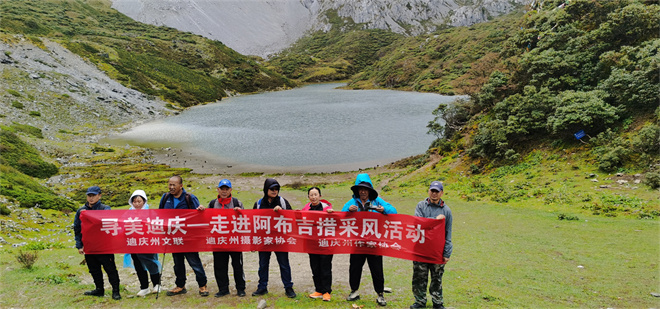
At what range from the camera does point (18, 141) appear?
117ft

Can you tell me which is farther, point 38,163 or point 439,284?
point 38,163

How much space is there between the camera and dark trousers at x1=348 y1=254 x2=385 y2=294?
682cm

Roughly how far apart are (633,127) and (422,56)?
165 meters

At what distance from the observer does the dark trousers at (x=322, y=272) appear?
23.0 ft

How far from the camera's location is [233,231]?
7441 millimetres

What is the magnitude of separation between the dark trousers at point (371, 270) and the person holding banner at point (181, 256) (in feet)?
10.6

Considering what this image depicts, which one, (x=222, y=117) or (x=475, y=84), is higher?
(x=222, y=117)

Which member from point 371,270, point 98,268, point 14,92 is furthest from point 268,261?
point 14,92

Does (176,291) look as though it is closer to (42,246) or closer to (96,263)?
(96,263)

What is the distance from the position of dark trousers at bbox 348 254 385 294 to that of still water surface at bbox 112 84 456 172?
31925 mm

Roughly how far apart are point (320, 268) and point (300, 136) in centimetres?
4982

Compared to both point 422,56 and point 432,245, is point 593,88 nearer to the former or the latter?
point 432,245

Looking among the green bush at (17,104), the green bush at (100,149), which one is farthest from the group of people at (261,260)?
the green bush at (17,104)

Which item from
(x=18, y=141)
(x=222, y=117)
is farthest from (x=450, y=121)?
(x=222, y=117)
